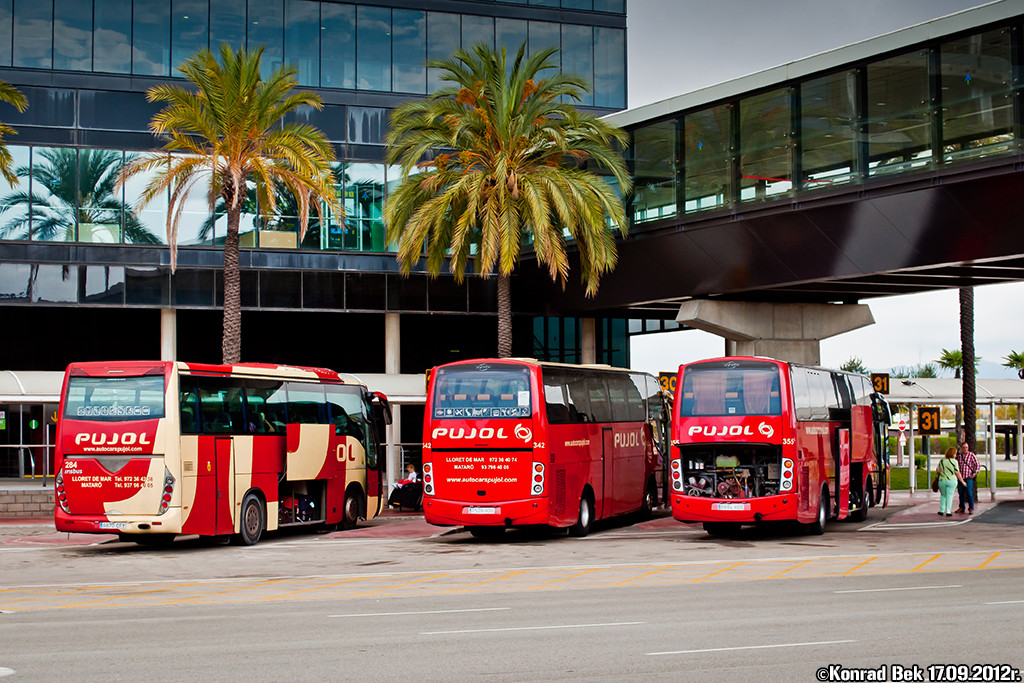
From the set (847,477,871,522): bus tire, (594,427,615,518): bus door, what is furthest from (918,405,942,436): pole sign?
(594,427,615,518): bus door

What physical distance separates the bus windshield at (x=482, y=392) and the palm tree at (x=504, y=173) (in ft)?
31.0

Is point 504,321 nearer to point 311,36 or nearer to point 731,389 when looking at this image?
point 731,389

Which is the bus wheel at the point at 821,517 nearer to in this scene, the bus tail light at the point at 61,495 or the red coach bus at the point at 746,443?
the red coach bus at the point at 746,443

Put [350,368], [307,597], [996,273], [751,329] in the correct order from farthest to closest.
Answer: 1. [350,368]
2. [751,329]
3. [996,273]
4. [307,597]

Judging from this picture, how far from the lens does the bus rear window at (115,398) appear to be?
21.2 metres

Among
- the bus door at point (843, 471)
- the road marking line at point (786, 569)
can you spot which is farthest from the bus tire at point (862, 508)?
the road marking line at point (786, 569)

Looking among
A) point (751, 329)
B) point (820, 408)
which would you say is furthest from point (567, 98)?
point (820, 408)

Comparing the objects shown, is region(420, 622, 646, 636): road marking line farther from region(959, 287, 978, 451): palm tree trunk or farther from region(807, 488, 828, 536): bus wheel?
region(959, 287, 978, 451): palm tree trunk

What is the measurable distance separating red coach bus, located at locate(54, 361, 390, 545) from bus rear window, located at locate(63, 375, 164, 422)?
18mm

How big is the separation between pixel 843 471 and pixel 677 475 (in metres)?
5.15

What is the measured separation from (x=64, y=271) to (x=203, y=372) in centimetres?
2105

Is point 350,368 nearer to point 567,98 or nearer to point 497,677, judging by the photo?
point 567,98

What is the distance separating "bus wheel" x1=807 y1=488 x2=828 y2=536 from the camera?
24484mm

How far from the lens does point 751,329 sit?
115 ft
